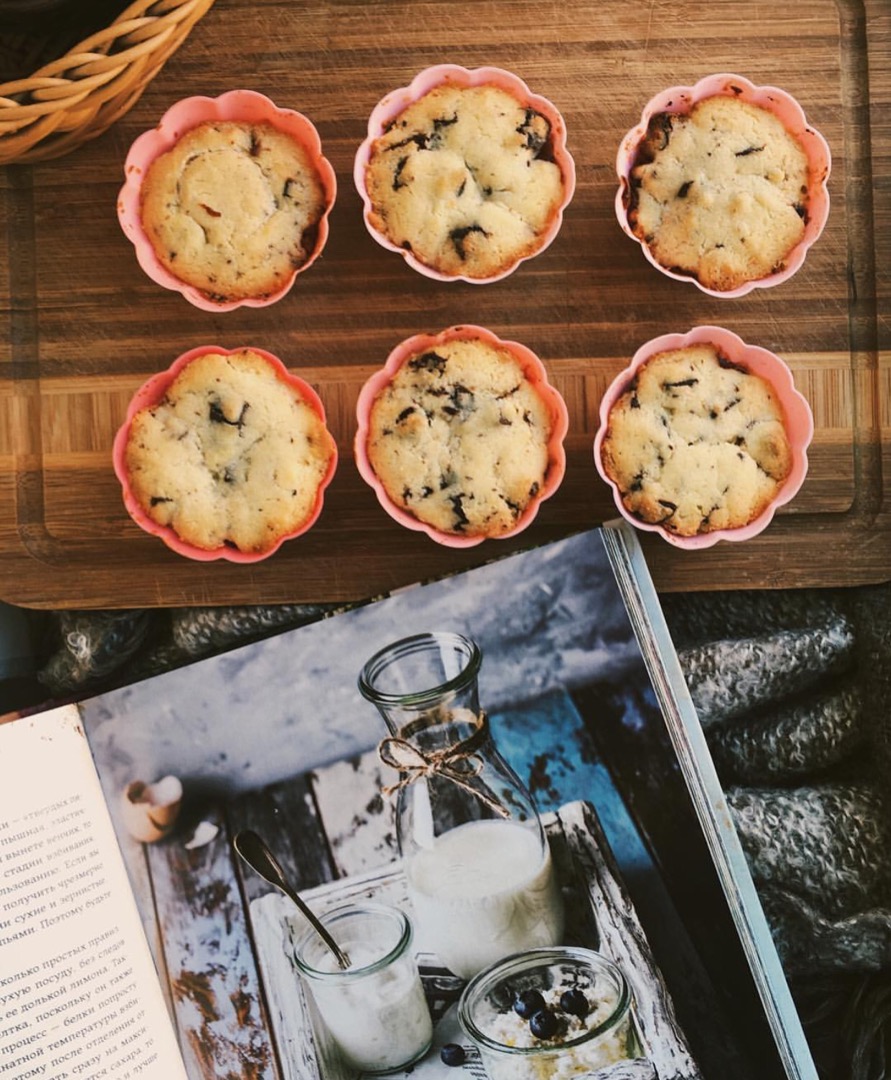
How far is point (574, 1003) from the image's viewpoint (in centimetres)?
160

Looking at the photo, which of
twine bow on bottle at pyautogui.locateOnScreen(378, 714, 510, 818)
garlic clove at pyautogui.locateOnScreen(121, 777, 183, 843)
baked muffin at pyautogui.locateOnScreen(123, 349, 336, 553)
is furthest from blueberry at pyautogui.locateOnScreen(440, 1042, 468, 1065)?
baked muffin at pyautogui.locateOnScreen(123, 349, 336, 553)

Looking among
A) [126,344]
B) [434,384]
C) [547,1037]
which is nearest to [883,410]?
[434,384]

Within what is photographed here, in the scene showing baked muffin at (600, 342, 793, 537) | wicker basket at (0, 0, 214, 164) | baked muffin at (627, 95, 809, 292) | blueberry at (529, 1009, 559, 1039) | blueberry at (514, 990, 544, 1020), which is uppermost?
wicker basket at (0, 0, 214, 164)

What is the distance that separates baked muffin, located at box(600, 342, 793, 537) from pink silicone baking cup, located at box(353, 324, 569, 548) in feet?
0.25

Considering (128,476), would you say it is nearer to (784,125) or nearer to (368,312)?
(368,312)

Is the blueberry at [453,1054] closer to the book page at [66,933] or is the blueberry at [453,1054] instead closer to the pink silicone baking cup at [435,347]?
the book page at [66,933]

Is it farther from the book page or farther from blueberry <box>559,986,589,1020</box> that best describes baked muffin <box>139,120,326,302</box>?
blueberry <box>559,986,589,1020</box>

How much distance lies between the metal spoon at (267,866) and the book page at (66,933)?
0.19m

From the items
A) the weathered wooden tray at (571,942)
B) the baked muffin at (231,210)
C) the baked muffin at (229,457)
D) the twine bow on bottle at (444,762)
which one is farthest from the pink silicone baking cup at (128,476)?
the weathered wooden tray at (571,942)

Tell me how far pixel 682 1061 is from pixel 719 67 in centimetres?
159

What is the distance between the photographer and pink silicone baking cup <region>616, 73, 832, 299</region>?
1.65 meters

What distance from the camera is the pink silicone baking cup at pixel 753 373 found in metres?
1.62

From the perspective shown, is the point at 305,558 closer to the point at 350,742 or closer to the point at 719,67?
the point at 350,742

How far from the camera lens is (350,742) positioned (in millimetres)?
1705
